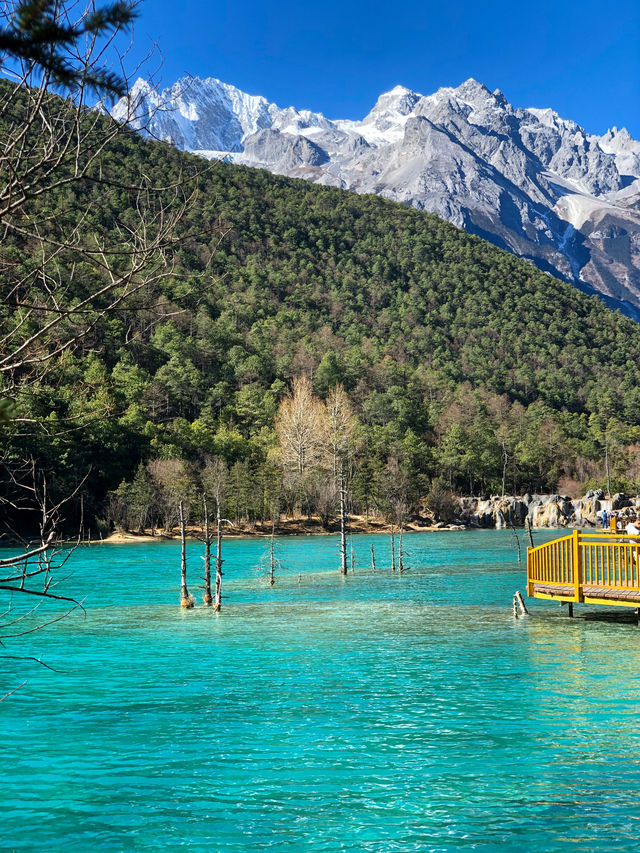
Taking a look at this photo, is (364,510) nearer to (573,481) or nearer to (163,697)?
(573,481)

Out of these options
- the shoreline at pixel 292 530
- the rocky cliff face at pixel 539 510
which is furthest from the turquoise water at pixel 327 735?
the rocky cliff face at pixel 539 510

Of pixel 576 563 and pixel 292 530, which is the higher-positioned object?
pixel 576 563

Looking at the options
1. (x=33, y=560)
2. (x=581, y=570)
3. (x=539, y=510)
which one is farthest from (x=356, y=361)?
(x=581, y=570)

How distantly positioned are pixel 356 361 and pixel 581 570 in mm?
103884

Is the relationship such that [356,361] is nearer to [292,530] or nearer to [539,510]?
[539,510]

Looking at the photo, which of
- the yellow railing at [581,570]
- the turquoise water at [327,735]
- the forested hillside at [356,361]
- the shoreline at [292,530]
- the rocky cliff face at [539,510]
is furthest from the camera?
the rocky cliff face at [539,510]

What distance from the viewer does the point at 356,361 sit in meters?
123

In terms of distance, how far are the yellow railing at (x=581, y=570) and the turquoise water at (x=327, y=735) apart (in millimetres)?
1037

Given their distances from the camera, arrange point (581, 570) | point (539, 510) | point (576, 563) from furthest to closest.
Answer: point (539, 510) → point (581, 570) → point (576, 563)

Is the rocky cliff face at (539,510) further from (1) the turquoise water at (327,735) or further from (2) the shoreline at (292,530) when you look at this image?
(1) the turquoise water at (327,735)

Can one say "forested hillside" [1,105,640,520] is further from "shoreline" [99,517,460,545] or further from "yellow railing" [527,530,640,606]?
"yellow railing" [527,530,640,606]

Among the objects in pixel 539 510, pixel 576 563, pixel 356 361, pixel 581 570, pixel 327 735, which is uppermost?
pixel 356 361

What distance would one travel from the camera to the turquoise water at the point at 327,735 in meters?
8.34

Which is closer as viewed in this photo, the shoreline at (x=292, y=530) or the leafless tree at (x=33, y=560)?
the leafless tree at (x=33, y=560)
